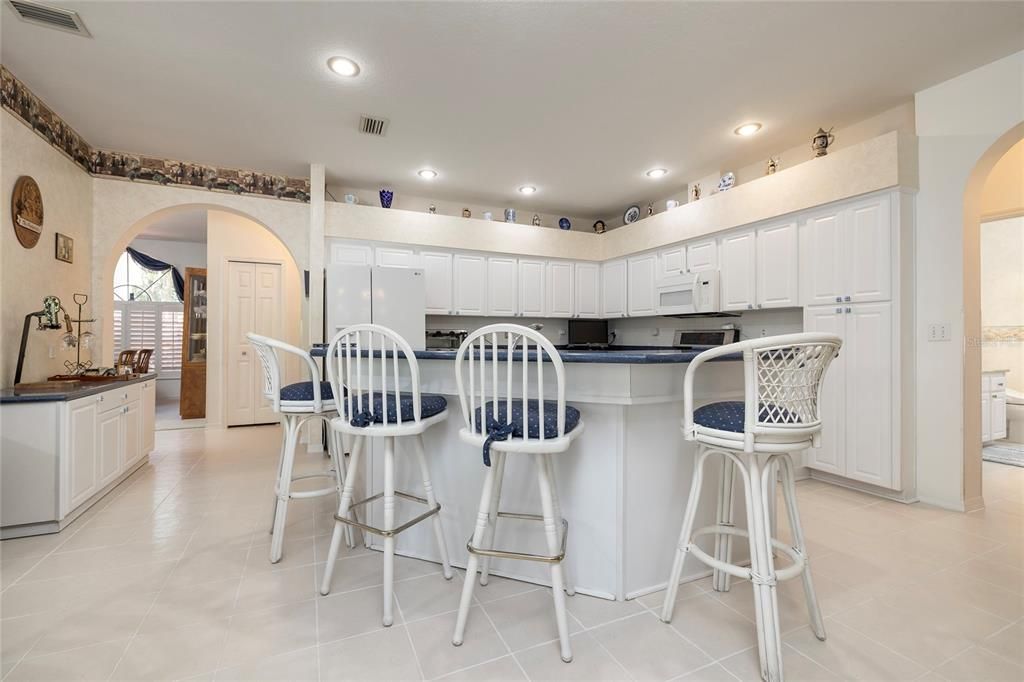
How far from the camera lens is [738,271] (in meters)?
3.95

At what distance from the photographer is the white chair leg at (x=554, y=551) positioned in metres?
1.47

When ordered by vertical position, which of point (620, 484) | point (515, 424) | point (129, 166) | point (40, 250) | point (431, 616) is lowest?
point (431, 616)

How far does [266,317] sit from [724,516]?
576cm

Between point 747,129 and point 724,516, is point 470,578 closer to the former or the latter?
point 724,516

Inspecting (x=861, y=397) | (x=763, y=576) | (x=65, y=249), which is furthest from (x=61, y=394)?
(x=861, y=397)

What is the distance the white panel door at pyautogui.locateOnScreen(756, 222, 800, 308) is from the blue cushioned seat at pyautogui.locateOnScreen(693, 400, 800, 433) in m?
2.40

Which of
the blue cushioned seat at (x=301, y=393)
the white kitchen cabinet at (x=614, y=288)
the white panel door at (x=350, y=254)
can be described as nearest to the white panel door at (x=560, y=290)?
the white kitchen cabinet at (x=614, y=288)

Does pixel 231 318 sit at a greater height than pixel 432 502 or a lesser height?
greater

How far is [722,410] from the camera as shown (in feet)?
5.21

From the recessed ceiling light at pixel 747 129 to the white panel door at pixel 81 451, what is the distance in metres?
4.75

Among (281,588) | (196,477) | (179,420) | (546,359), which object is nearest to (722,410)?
(546,359)

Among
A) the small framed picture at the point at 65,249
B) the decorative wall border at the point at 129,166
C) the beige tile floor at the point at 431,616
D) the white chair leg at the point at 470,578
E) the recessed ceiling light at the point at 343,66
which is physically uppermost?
the recessed ceiling light at the point at 343,66

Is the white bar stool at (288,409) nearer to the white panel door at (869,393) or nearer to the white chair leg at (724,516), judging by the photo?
the white chair leg at (724,516)

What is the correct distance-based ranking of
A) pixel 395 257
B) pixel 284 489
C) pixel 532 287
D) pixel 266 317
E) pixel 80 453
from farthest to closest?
pixel 266 317
pixel 532 287
pixel 395 257
pixel 80 453
pixel 284 489
